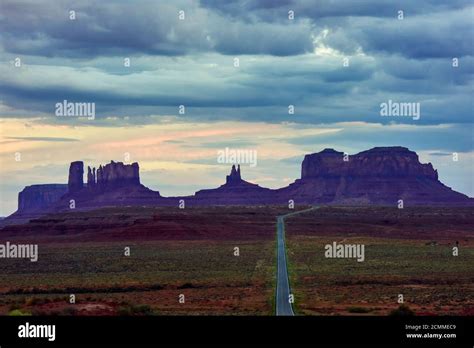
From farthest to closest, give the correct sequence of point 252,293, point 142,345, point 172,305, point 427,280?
point 427,280 < point 252,293 < point 172,305 < point 142,345

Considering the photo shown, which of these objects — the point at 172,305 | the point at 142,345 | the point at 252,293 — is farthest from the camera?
the point at 252,293

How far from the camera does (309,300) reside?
1902 inches

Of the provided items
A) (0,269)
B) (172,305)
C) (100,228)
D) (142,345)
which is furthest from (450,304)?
(100,228)

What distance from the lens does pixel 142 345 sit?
22.0 metres

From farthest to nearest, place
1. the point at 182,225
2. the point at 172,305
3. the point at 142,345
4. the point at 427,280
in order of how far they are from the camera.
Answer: the point at 182,225
the point at 427,280
the point at 172,305
the point at 142,345

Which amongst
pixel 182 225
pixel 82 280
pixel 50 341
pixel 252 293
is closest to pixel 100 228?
pixel 182 225

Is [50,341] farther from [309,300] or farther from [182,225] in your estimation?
[182,225]

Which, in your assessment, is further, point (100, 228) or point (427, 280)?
point (100, 228)

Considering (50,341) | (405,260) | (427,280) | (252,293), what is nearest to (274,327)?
(50,341)

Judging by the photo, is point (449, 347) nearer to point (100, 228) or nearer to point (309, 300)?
point (309, 300)

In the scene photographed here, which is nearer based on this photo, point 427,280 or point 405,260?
point 427,280

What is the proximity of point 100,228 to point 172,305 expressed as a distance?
378 feet

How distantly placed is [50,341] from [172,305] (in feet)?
83.3

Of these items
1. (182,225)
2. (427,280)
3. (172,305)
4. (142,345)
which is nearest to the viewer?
(142,345)
